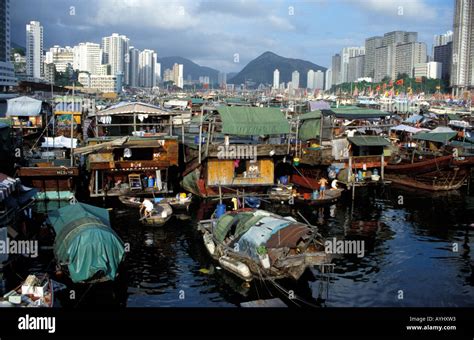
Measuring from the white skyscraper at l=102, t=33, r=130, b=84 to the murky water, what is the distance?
16469 cm

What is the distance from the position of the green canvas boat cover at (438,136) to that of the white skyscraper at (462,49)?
12657 cm

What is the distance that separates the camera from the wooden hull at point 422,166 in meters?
32.1

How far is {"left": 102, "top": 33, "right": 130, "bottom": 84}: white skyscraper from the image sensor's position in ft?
600

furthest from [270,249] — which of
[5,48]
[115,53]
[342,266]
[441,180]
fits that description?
[115,53]

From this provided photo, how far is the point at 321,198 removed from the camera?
27984 millimetres

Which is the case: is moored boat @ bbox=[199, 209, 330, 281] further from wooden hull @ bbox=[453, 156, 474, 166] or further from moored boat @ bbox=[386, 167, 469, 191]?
moored boat @ bbox=[386, 167, 469, 191]

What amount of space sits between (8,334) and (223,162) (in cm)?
2070

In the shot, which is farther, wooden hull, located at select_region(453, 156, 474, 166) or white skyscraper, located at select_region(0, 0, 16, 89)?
white skyscraper, located at select_region(0, 0, 16, 89)

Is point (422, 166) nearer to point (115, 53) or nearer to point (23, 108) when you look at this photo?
point (23, 108)

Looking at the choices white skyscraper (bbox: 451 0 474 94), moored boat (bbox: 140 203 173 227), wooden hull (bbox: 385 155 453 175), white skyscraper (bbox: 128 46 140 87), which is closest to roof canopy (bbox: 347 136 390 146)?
wooden hull (bbox: 385 155 453 175)

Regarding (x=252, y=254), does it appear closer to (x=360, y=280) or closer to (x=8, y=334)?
(x=360, y=280)

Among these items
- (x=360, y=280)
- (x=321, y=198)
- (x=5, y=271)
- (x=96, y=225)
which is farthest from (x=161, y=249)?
(x=321, y=198)

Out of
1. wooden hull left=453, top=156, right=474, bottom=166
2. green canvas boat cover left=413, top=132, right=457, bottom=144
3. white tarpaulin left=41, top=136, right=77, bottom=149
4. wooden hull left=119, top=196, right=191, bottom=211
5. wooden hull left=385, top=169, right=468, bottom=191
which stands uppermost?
green canvas boat cover left=413, top=132, right=457, bottom=144

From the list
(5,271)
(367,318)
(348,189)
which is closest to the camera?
(367,318)
